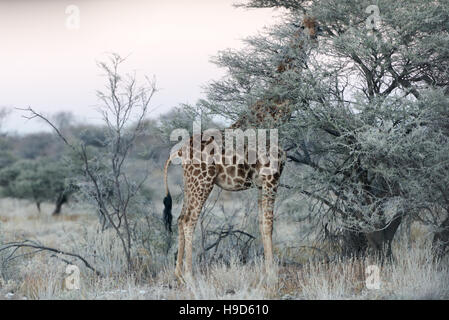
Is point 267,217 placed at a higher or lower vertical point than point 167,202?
lower

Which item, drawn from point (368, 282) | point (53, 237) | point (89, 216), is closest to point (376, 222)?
point (368, 282)

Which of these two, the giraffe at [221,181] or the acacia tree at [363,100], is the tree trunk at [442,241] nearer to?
the acacia tree at [363,100]

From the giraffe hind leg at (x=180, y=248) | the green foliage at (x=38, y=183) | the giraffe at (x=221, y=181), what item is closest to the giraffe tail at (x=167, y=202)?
the giraffe at (x=221, y=181)

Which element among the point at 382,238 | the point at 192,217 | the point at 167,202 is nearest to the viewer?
the point at 192,217

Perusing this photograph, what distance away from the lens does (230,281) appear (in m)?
6.39

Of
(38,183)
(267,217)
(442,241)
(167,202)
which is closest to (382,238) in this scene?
(442,241)

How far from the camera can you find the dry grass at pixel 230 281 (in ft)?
19.5

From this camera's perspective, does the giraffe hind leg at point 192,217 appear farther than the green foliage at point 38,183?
No

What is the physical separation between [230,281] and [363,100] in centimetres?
269

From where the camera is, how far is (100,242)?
8359mm

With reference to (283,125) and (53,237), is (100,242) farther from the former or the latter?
(53,237)

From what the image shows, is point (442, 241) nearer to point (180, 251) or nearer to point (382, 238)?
point (382, 238)

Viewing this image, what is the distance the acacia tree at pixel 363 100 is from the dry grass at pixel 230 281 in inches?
24.4

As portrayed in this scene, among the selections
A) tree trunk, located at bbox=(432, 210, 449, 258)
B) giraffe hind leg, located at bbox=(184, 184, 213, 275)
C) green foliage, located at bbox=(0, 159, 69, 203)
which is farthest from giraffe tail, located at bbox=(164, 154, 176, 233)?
green foliage, located at bbox=(0, 159, 69, 203)
